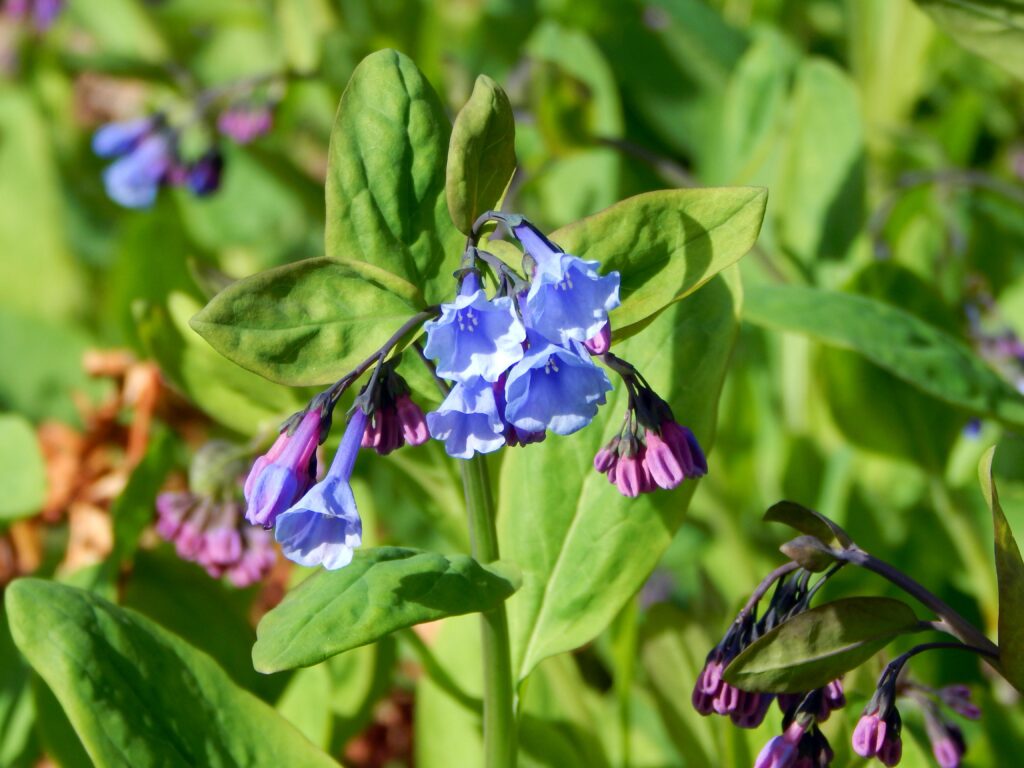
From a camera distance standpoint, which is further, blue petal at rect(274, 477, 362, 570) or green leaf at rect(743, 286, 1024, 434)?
green leaf at rect(743, 286, 1024, 434)

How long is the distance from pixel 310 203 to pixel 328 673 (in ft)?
3.67

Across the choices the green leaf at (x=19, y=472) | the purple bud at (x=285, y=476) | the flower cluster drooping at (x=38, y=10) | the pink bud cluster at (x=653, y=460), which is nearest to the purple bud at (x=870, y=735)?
the pink bud cluster at (x=653, y=460)

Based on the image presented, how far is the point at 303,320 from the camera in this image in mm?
835

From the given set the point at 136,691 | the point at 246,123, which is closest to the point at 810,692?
the point at 136,691

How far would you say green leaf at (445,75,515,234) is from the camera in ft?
2.66

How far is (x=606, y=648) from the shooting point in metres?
1.65

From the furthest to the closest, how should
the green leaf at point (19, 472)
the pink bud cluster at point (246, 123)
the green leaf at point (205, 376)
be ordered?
the pink bud cluster at point (246, 123)
the green leaf at point (19, 472)
the green leaf at point (205, 376)

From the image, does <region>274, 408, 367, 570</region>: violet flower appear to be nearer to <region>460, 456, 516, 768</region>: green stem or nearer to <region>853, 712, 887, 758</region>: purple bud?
<region>460, 456, 516, 768</region>: green stem

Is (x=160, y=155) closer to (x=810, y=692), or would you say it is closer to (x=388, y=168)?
(x=388, y=168)

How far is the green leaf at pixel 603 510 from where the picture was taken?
1062 millimetres

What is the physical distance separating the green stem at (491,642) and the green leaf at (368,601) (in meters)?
0.05

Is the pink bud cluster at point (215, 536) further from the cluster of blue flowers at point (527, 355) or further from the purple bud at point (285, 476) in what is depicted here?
the cluster of blue flowers at point (527, 355)

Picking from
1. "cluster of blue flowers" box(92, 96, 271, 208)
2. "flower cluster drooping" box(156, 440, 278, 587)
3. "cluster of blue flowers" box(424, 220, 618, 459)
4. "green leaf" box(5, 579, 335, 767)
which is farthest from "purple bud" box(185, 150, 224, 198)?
"cluster of blue flowers" box(424, 220, 618, 459)

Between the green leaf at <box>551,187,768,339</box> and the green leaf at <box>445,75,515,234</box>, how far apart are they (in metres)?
0.06
